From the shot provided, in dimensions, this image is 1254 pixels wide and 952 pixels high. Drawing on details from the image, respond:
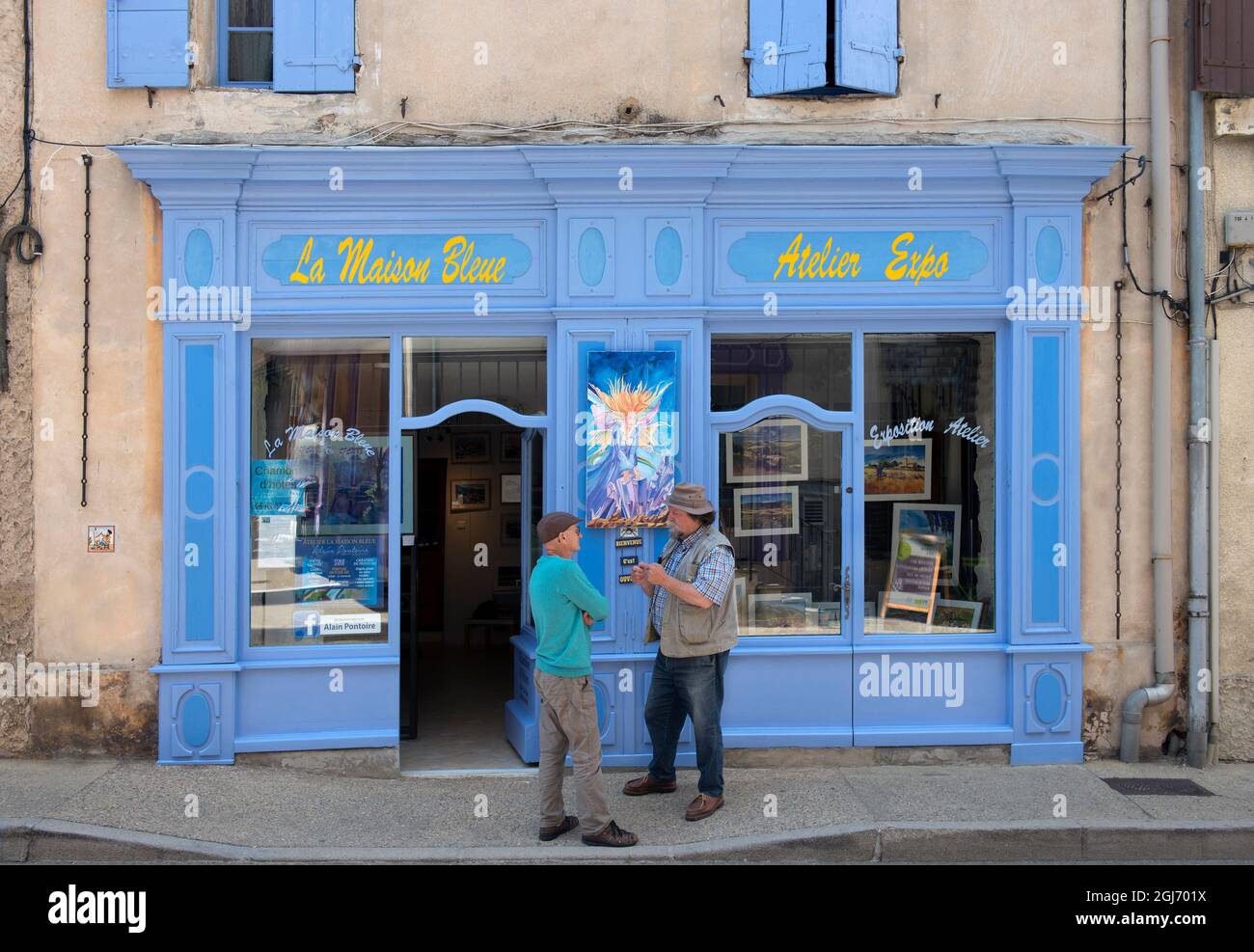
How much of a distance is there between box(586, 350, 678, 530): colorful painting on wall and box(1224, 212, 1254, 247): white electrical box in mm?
3874

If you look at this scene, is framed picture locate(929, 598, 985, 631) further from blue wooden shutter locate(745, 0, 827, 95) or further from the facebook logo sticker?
the facebook logo sticker

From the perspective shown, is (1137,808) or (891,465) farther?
(891,465)

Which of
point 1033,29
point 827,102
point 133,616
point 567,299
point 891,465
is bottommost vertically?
point 133,616

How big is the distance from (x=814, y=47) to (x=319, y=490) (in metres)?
4.49

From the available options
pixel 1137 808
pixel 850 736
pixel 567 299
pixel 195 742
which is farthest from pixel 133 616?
pixel 1137 808

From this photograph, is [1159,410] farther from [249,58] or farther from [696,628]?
[249,58]

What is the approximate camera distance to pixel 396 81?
23.8 ft

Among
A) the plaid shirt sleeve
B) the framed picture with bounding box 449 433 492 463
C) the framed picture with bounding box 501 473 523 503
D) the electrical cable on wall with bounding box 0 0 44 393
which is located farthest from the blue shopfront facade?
the framed picture with bounding box 449 433 492 463

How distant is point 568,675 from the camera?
570cm

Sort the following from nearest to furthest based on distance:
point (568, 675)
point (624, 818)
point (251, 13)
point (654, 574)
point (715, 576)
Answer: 1. point (568, 675)
2. point (654, 574)
3. point (715, 576)
4. point (624, 818)
5. point (251, 13)

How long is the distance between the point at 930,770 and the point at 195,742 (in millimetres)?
4779

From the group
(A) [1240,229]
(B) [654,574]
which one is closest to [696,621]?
(B) [654,574]

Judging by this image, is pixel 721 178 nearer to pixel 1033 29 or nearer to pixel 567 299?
pixel 567 299

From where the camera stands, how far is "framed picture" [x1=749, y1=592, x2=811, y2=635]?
24.3ft
